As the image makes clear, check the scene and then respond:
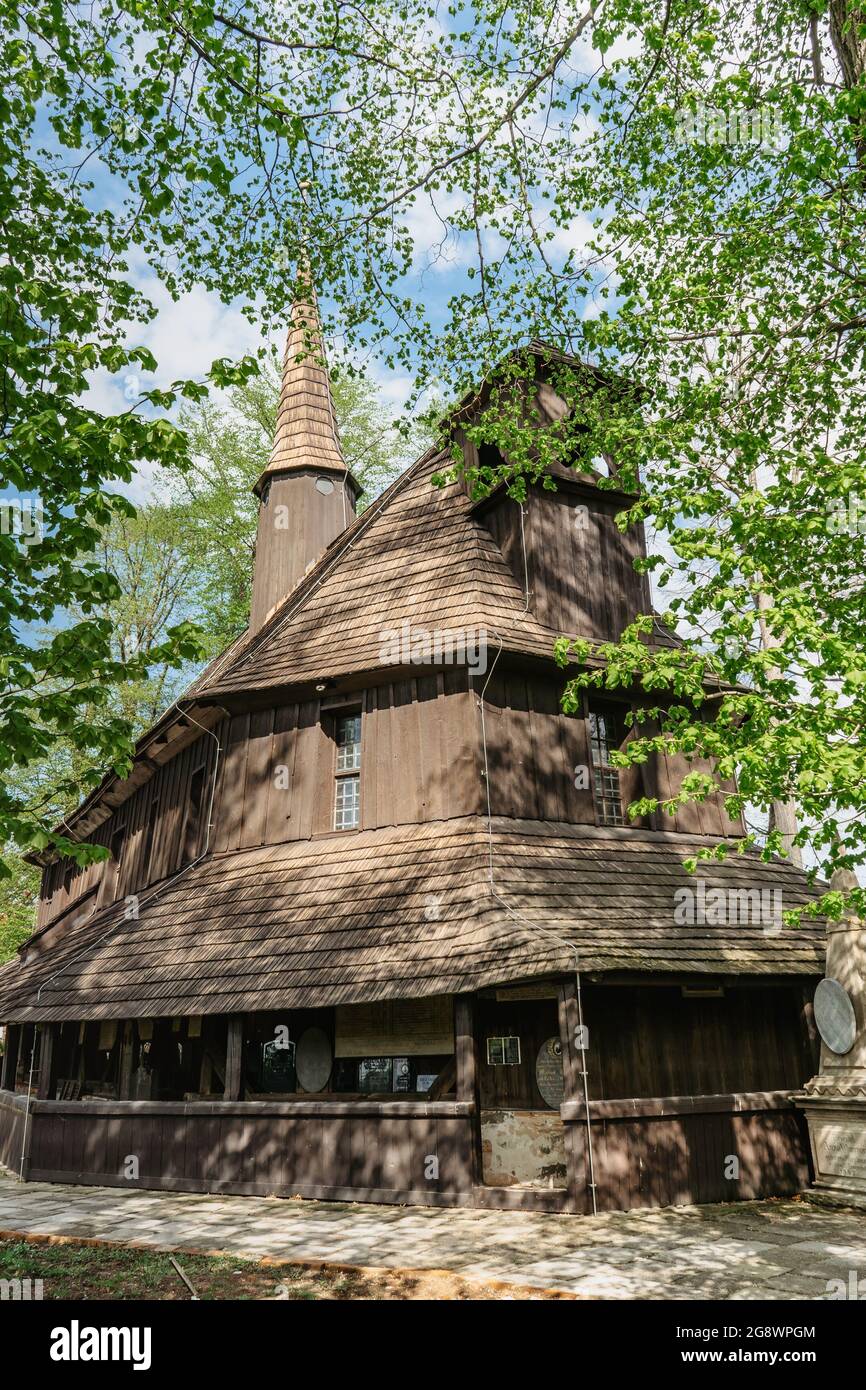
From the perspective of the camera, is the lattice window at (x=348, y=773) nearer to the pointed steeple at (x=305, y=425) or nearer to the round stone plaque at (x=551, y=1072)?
the round stone plaque at (x=551, y=1072)

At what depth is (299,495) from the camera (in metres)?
21.5

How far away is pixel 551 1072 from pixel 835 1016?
3.49m

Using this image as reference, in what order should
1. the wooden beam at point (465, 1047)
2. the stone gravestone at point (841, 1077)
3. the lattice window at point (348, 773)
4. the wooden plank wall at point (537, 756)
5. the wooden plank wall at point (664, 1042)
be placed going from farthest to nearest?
the lattice window at point (348, 773) < the wooden plank wall at point (537, 756) < the wooden plank wall at point (664, 1042) < the stone gravestone at point (841, 1077) < the wooden beam at point (465, 1047)

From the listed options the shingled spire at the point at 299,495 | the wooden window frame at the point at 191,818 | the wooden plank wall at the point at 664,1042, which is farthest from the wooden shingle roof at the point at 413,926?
the shingled spire at the point at 299,495

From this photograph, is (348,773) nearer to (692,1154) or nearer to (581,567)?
(581,567)

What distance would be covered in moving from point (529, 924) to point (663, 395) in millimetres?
6408

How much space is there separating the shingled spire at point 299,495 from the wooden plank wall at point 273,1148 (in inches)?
429

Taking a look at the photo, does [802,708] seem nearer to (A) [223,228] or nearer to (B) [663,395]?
(B) [663,395]

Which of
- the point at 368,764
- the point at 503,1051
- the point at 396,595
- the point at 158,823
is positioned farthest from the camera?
the point at 158,823

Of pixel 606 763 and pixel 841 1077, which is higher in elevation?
pixel 606 763

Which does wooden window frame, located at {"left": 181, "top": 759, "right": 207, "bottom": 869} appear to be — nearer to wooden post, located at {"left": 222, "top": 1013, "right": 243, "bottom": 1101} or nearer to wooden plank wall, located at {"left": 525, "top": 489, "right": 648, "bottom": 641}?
wooden post, located at {"left": 222, "top": 1013, "right": 243, "bottom": 1101}

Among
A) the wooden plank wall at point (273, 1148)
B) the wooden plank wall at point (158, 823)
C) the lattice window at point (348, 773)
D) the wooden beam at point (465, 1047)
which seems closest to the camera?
the wooden plank wall at point (273, 1148)

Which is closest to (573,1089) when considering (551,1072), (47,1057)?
(551,1072)

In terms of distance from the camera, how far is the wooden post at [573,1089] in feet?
31.4
